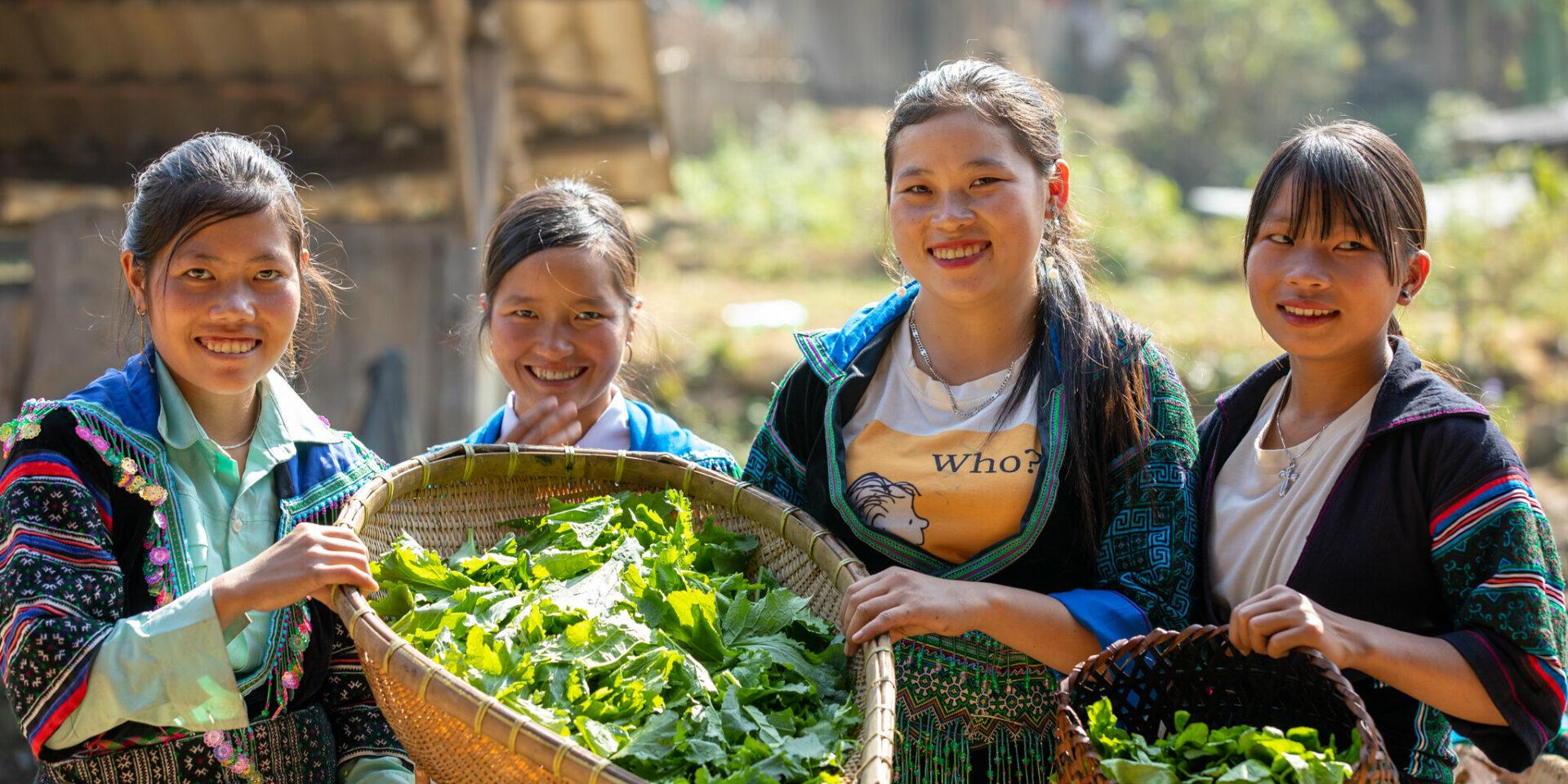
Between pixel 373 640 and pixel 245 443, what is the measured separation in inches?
28.2

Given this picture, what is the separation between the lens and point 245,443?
2.48m

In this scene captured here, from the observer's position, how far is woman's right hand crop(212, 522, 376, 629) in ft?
6.77

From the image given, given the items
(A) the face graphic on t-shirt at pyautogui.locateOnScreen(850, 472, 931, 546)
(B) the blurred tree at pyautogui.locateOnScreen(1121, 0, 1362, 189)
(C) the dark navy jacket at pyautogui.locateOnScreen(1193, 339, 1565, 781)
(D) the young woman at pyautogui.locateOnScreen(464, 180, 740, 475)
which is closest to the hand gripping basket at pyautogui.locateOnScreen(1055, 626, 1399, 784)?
(C) the dark navy jacket at pyautogui.locateOnScreen(1193, 339, 1565, 781)

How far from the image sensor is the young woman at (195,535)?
2.09 metres

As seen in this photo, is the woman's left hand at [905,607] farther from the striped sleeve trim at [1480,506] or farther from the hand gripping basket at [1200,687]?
the striped sleeve trim at [1480,506]

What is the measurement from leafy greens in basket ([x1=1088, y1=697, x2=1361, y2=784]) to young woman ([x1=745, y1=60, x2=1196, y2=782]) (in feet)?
0.95

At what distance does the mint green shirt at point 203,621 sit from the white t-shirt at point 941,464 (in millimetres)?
1021

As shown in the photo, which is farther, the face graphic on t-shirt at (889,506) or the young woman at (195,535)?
the face graphic on t-shirt at (889,506)

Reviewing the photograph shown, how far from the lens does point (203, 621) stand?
208cm

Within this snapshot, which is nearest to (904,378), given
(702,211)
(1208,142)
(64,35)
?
(64,35)

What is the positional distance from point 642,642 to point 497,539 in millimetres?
613

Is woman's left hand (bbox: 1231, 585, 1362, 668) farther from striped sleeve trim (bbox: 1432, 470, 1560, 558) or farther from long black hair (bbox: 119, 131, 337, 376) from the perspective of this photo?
long black hair (bbox: 119, 131, 337, 376)

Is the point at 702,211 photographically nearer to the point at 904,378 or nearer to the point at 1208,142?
the point at 1208,142

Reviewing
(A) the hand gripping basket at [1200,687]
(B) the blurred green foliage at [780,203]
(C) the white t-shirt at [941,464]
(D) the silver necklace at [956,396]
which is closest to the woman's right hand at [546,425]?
(C) the white t-shirt at [941,464]
